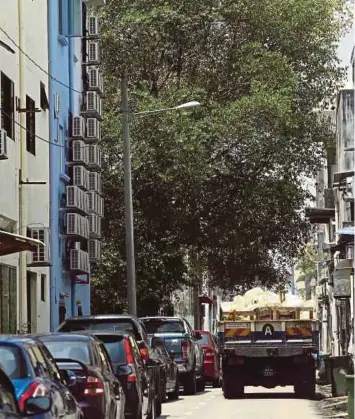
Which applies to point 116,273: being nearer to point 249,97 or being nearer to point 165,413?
point 249,97

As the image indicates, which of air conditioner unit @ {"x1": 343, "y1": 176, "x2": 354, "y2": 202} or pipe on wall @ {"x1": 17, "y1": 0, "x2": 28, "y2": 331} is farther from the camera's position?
air conditioner unit @ {"x1": 343, "y1": 176, "x2": 354, "y2": 202}

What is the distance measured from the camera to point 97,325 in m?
24.0

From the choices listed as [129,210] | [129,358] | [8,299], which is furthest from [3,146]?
[129,210]

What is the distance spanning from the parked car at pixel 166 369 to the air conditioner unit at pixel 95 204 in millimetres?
9732

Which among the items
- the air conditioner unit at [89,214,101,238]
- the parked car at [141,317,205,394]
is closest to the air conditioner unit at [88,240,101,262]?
the air conditioner unit at [89,214,101,238]

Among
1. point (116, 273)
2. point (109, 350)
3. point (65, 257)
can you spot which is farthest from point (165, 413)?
point (116, 273)

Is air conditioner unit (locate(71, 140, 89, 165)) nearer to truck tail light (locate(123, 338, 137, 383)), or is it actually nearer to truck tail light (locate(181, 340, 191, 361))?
truck tail light (locate(181, 340, 191, 361))

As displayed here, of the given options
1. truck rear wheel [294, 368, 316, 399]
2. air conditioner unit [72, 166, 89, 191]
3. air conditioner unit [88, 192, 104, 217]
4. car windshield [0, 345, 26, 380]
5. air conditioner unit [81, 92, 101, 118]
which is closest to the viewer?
car windshield [0, 345, 26, 380]

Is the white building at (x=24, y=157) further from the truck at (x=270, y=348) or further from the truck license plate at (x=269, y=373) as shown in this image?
the truck license plate at (x=269, y=373)

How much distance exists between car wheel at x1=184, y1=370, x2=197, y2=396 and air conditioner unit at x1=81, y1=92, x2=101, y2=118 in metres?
10.8

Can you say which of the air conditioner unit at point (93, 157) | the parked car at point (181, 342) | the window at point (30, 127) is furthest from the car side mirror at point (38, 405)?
the air conditioner unit at point (93, 157)

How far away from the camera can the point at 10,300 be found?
3150 cm

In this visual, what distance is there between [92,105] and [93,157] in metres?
1.60

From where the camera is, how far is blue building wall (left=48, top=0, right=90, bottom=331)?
121 feet
